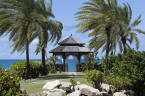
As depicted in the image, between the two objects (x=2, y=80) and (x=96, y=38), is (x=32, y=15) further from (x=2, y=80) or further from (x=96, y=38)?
(x=2, y=80)

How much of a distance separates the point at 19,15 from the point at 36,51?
211 inches

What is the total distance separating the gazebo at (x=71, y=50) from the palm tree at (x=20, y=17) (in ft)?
27.6

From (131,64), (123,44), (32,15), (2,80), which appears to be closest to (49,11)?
(32,15)

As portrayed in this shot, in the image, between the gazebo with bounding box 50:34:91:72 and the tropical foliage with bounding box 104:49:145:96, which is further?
the gazebo with bounding box 50:34:91:72

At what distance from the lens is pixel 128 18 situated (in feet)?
82.0

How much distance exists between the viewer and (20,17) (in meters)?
20.5

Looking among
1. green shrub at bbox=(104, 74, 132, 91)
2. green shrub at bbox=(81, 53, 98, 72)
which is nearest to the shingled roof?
green shrub at bbox=(81, 53, 98, 72)

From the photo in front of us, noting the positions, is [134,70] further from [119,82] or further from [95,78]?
[95,78]

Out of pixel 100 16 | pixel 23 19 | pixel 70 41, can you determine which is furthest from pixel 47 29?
pixel 70 41

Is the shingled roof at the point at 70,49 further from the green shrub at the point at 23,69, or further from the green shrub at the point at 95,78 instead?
the green shrub at the point at 95,78

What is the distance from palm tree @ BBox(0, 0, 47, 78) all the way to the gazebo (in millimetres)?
8414

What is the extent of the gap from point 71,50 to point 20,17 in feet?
31.8

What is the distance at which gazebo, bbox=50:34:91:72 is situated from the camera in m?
28.8

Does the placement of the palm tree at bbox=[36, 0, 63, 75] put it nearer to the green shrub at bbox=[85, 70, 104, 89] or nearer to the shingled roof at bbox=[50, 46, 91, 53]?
the shingled roof at bbox=[50, 46, 91, 53]
